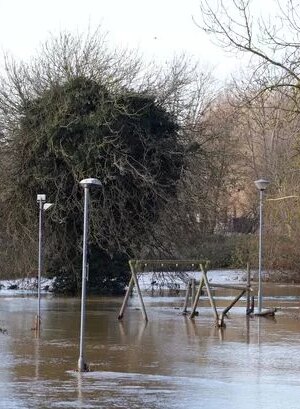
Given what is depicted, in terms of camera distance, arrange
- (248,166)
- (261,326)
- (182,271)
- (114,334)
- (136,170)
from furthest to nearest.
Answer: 1. (248,166)
2. (182,271)
3. (136,170)
4. (261,326)
5. (114,334)

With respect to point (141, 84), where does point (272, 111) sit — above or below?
below

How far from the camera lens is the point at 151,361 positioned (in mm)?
14844

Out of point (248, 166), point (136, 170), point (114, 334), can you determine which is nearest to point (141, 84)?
point (136, 170)

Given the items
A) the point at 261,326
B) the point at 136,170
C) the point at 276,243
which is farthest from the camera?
the point at 276,243

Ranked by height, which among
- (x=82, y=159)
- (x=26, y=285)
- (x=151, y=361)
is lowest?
(x=151, y=361)

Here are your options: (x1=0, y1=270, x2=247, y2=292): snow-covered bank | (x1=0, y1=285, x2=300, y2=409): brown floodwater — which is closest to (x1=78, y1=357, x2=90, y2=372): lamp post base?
(x1=0, y1=285, x2=300, y2=409): brown floodwater

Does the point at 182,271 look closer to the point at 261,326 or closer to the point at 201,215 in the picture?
the point at 201,215

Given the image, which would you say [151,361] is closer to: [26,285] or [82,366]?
[82,366]

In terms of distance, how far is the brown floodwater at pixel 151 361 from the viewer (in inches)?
443

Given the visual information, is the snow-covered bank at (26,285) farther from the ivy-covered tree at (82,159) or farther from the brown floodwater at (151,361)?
the brown floodwater at (151,361)

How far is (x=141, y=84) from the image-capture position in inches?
1217

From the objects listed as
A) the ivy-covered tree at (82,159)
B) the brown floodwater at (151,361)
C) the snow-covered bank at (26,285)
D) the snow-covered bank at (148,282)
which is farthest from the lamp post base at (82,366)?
the snow-covered bank at (26,285)

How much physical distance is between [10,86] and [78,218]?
5.05m

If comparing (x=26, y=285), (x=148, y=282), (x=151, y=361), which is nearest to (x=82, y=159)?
(x=26, y=285)
